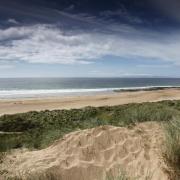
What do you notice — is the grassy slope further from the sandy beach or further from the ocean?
the ocean

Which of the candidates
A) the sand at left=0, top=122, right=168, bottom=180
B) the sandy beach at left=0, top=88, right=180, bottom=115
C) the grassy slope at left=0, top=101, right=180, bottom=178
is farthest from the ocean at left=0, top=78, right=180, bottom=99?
the sand at left=0, top=122, right=168, bottom=180

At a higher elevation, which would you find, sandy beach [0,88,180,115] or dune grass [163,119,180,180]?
dune grass [163,119,180,180]

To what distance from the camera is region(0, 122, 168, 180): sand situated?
236 inches

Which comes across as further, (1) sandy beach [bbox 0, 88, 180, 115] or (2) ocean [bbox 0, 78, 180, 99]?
(2) ocean [bbox 0, 78, 180, 99]

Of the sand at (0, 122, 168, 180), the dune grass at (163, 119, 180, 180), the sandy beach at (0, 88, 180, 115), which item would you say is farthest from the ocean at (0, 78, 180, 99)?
the dune grass at (163, 119, 180, 180)

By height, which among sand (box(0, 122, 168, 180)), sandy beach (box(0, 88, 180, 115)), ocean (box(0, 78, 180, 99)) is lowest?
sandy beach (box(0, 88, 180, 115))

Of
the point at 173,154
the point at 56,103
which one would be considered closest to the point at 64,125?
the point at 173,154

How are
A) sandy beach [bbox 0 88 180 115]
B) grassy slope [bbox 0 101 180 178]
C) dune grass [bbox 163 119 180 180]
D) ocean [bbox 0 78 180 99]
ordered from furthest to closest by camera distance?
1. ocean [bbox 0 78 180 99]
2. sandy beach [bbox 0 88 180 115]
3. grassy slope [bbox 0 101 180 178]
4. dune grass [bbox 163 119 180 180]

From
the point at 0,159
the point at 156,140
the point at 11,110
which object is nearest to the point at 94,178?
the point at 156,140

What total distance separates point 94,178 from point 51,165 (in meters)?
0.88

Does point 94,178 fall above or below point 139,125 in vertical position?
below

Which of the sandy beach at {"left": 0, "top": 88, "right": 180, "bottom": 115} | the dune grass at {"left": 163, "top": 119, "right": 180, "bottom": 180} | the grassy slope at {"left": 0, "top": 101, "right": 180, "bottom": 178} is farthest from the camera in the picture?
the sandy beach at {"left": 0, "top": 88, "right": 180, "bottom": 115}

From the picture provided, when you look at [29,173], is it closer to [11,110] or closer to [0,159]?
[0,159]

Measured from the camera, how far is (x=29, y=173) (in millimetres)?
5707
